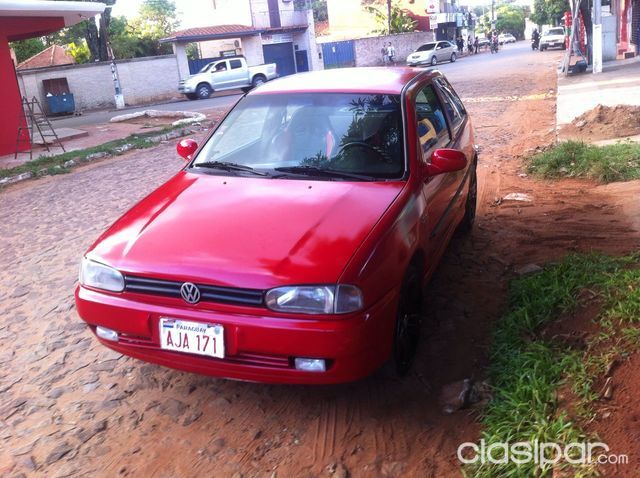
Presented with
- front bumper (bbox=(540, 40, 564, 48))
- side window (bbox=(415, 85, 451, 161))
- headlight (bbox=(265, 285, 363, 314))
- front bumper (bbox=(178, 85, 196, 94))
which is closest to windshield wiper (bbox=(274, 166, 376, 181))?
side window (bbox=(415, 85, 451, 161))

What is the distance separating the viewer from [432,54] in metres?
37.8

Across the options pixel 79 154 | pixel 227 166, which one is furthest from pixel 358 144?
pixel 79 154

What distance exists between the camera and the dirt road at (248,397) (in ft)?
9.53

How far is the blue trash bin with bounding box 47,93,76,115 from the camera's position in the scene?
86.2 ft

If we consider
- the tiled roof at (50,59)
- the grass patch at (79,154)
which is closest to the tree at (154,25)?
the tiled roof at (50,59)

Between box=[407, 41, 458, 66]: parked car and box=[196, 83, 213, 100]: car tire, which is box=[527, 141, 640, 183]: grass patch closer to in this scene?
box=[196, 83, 213, 100]: car tire

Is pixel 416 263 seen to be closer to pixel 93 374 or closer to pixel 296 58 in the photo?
pixel 93 374

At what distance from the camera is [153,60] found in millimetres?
30922

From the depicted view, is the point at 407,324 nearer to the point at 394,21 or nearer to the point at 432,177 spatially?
the point at 432,177

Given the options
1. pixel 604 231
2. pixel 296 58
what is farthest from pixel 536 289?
pixel 296 58

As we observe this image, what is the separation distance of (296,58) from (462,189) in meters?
38.5

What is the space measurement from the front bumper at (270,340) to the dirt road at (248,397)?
0.35 m

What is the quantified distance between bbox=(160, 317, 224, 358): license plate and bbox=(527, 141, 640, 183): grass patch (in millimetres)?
5534

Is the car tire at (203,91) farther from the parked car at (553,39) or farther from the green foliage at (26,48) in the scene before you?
the parked car at (553,39)
